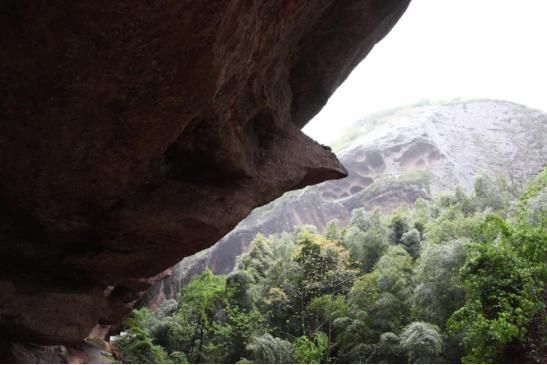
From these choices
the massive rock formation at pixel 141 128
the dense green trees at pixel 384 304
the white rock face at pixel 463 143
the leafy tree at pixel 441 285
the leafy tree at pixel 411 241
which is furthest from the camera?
the white rock face at pixel 463 143

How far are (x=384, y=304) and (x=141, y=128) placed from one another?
18209 mm

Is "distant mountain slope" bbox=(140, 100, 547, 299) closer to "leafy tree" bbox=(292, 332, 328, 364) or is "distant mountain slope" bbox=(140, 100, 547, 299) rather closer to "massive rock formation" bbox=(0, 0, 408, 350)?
"leafy tree" bbox=(292, 332, 328, 364)

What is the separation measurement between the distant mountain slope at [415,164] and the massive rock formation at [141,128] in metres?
39.6

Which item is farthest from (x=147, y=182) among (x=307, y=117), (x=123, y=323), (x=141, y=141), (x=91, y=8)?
(x=123, y=323)

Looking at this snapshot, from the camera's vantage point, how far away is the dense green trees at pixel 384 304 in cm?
970

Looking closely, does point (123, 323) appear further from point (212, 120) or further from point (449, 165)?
point (449, 165)

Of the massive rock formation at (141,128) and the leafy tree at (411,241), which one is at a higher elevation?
the leafy tree at (411,241)

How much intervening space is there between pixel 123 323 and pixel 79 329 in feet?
35.5

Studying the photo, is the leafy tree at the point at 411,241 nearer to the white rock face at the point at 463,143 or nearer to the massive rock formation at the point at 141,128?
the massive rock formation at the point at 141,128

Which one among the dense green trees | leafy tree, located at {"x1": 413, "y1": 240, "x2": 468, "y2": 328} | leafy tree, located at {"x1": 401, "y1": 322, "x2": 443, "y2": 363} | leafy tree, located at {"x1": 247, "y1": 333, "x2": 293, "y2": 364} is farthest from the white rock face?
leafy tree, located at {"x1": 247, "y1": 333, "x2": 293, "y2": 364}

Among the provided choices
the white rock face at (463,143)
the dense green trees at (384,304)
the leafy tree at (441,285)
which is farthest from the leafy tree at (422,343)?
the white rock face at (463,143)

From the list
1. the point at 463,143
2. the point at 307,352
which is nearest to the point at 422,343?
the point at 307,352

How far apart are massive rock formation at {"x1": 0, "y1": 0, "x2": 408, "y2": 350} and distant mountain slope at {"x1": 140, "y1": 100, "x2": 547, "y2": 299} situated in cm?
3956

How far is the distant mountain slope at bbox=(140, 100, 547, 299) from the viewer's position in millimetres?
53938
